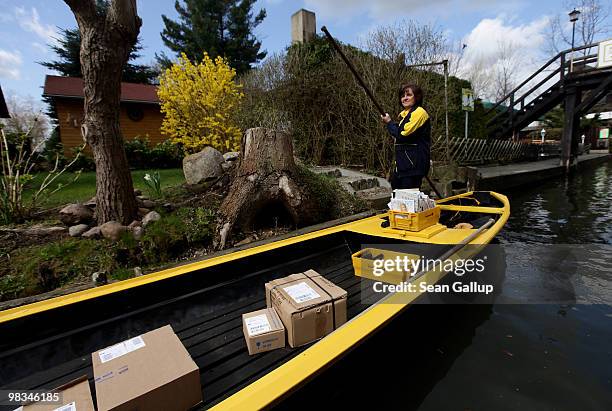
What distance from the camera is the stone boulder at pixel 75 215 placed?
141 inches

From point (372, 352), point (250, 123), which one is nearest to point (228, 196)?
point (372, 352)

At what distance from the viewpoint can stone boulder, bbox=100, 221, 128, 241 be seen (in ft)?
11.0

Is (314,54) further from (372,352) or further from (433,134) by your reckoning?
(372,352)

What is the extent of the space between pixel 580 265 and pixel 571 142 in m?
13.8

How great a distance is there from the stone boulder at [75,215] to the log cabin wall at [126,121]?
9.54 m

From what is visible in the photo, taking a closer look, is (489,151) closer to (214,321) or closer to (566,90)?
(566,90)

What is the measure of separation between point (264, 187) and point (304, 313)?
2827 mm

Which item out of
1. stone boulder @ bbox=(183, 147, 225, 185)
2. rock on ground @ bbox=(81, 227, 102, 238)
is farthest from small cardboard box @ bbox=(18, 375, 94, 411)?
→ stone boulder @ bbox=(183, 147, 225, 185)

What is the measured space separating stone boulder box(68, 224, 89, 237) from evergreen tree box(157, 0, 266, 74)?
17.0m

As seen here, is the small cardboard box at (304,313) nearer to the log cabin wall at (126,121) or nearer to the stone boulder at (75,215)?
the stone boulder at (75,215)

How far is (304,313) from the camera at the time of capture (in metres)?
1.57

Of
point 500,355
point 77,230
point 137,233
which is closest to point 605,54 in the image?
point 500,355

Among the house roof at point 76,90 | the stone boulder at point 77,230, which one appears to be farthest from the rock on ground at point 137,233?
the house roof at point 76,90

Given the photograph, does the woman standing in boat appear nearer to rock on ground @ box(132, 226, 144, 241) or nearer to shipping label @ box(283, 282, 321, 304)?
shipping label @ box(283, 282, 321, 304)
